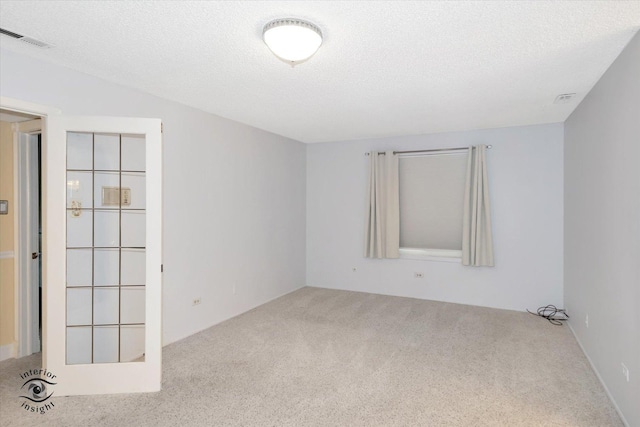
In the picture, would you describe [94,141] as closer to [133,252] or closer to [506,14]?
[133,252]

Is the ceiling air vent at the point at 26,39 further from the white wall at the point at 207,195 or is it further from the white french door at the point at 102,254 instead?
the white french door at the point at 102,254

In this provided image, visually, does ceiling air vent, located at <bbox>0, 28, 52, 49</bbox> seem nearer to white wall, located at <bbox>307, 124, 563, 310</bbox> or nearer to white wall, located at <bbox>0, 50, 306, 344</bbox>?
white wall, located at <bbox>0, 50, 306, 344</bbox>

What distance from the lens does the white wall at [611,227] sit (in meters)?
2.32

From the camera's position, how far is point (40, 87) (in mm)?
2775

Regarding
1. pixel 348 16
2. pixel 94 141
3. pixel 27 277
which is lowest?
pixel 27 277

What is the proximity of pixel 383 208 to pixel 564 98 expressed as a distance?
2818 mm

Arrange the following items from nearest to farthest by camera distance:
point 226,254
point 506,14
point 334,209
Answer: point 506,14 → point 226,254 → point 334,209

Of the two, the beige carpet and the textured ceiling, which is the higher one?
the textured ceiling

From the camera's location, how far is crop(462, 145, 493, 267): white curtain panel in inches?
201

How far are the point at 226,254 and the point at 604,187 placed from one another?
3.98m

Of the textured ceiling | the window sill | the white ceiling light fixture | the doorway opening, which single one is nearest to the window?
the window sill

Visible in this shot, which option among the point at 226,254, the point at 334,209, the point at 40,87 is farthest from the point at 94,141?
the point at 334,209

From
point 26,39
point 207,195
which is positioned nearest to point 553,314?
point 207,195

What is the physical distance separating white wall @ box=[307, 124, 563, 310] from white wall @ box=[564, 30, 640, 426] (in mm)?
832
